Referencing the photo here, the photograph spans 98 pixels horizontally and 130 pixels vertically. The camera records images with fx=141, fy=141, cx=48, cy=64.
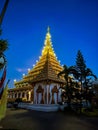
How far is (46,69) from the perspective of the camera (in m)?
25.9

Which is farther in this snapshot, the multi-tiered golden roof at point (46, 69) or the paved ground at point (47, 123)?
the multi-tiered golden roof at point (46, 69)

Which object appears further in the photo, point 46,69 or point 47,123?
point 46,69

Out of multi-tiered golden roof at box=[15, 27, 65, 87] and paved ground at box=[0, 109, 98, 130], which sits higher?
multi-tiered golden roof at box=[15, 27, 65, 87]

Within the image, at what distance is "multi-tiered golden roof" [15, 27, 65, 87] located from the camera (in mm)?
24433

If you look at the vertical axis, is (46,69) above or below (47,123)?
above

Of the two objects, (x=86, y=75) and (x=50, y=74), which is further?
(x=50, y=74)

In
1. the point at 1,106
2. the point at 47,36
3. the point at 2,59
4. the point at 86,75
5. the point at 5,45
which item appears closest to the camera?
the point at 1,106

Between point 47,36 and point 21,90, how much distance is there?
19478mm

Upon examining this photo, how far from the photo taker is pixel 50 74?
24438 mm

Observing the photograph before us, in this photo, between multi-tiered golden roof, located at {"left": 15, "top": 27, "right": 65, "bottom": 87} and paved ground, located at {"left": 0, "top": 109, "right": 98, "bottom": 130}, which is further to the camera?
multi-tiered golden roof, located at {"left": 15, "top": 27, "right": 65, "bottom": 87}

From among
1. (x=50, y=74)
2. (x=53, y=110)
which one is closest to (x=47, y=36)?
(x=50, y=74)

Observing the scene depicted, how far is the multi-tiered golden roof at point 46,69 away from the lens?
24.4m

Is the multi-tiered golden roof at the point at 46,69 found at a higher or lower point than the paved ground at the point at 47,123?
higher

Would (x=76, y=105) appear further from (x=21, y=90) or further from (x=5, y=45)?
(x=21, y=90)
